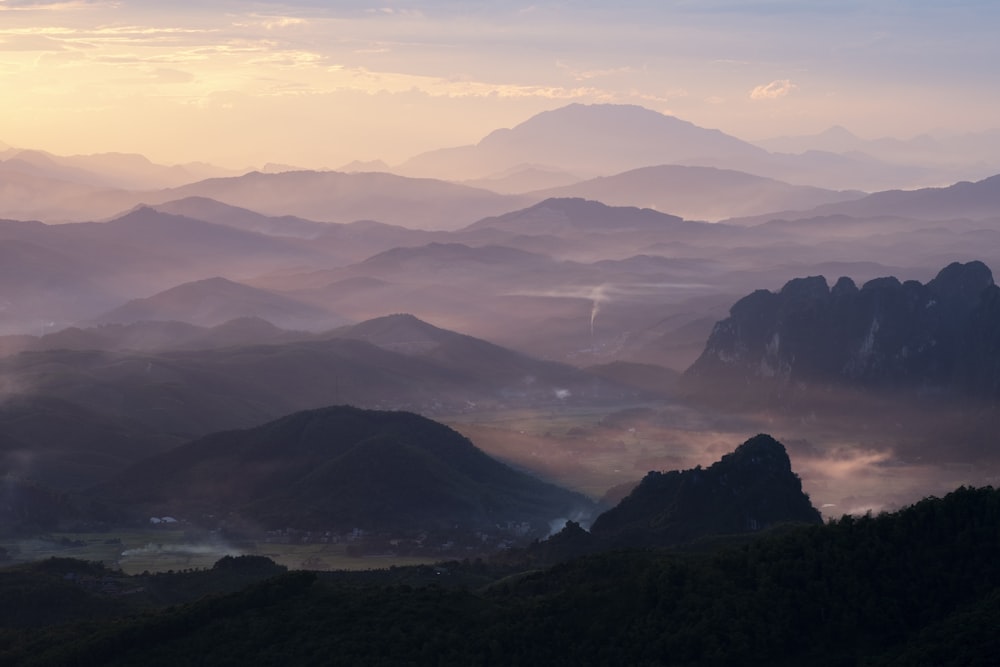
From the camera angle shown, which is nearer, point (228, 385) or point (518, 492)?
point (518, 492)

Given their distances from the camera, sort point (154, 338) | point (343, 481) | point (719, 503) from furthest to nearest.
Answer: point (154, 338) < point (343, 481) < point (719, 503)

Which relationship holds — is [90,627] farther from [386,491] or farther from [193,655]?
[386,491]

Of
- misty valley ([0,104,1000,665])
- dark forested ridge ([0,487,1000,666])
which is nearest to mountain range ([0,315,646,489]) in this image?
misty valley ([0,104,1000,665])

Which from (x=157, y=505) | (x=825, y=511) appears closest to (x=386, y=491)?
(x=157, y=505)

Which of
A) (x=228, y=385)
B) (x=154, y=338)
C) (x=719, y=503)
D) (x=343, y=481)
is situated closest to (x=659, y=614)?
(x=719, y=503)

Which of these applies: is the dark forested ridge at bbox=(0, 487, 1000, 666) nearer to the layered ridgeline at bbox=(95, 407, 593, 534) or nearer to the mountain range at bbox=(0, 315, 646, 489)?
the layered ridgeline at bbox=(95, 407, 593, 534)

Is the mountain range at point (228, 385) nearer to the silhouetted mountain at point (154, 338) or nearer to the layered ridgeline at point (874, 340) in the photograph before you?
the silhouetted mountain at point (154, 338)

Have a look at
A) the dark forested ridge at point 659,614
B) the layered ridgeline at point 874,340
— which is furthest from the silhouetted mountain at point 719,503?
the layered ridgeline at point 874,340

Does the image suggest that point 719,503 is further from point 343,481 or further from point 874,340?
point 874,340
